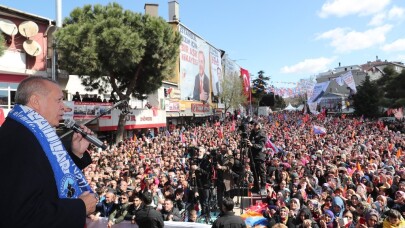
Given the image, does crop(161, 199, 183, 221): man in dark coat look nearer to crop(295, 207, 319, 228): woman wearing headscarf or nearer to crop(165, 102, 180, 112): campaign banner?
crop(295, 207, 319, 228): woman wearing headscarf

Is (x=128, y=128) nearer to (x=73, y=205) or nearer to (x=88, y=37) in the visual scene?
(x=88, y=37)

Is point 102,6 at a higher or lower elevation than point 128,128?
higher

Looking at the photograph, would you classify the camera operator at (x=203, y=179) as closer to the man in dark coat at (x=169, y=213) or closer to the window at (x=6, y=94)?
the man in dark coat at (x=169, y=213)

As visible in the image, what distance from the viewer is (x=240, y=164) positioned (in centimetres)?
933

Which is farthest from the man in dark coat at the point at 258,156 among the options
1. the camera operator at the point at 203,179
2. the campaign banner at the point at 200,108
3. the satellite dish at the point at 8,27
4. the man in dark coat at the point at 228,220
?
the campaign banner at the point at 200,108

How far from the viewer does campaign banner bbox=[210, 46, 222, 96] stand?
180 ft

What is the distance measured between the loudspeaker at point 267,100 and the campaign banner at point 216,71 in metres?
27.4

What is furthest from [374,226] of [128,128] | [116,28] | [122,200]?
[128,128]

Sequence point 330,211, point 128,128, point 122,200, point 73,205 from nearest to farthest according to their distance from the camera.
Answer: point 73,205, point 330,211, point 122,200, point 128,128

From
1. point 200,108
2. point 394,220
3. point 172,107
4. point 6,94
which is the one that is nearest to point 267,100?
point 200,108

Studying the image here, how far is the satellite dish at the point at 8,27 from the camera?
19.2m

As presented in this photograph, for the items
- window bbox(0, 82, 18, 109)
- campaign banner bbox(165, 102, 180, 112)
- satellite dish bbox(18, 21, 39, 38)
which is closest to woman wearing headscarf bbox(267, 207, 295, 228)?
window bbox(0, 82, 18, 109)

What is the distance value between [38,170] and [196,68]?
44.7 meters

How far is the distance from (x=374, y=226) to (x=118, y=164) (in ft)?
31.1
